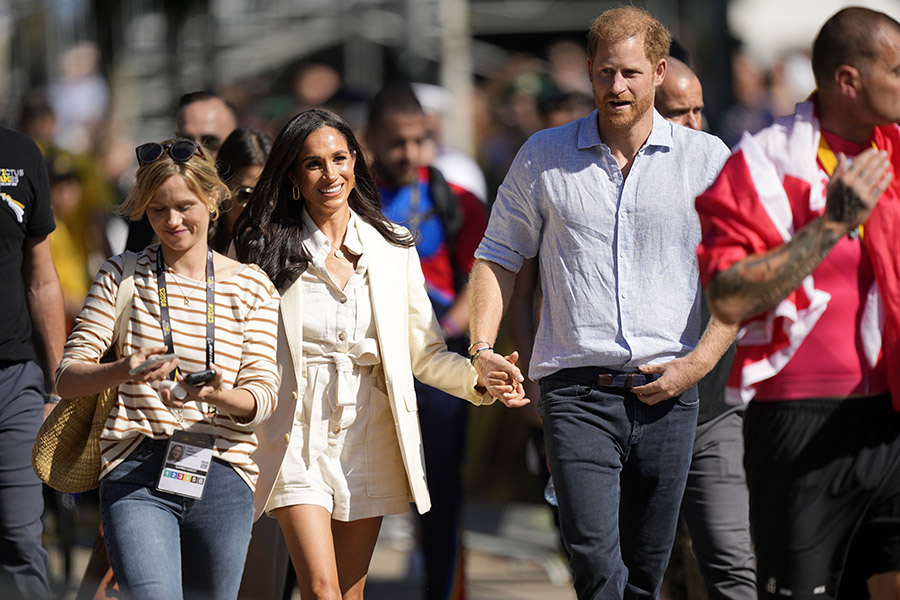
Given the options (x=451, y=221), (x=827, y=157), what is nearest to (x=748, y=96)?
(x=451, y=221)

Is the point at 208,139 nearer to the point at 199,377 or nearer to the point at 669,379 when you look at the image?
the point at 199,377

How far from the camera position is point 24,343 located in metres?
5.80

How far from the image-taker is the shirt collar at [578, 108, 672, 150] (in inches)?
198

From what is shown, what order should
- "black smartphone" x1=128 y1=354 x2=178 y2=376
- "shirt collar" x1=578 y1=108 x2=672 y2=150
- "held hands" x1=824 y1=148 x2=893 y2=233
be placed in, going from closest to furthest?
1. "held hands" x1=824 y1=148 x2=893 y2=233
2. "black smartphone" x1=128 y1=354 x2=178 y2=376
3. "shirt collar" x1=578 y1=108 x2=672 y2=150

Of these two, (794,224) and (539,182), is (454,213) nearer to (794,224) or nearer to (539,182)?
(539,182)

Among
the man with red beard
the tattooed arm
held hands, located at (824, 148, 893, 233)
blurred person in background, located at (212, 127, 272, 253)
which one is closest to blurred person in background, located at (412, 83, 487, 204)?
blurred person in background, located at (212, 127, 272, 253)

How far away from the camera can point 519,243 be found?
5.20 metres

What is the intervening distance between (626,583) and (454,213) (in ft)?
9.38

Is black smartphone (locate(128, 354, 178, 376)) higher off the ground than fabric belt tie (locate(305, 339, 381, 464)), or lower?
higher

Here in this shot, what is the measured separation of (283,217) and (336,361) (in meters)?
0.64

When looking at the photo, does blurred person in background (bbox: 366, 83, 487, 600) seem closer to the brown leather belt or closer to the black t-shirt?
the black t-shirt

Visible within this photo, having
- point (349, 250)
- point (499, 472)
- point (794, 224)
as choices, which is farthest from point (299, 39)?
point (794, 224)

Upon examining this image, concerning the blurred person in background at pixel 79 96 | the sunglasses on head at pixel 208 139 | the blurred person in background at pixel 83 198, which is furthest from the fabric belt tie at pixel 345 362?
the blurred person in background at pixel 79 96

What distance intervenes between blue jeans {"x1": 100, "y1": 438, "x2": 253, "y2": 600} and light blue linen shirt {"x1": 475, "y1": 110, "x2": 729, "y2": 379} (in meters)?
1.20
